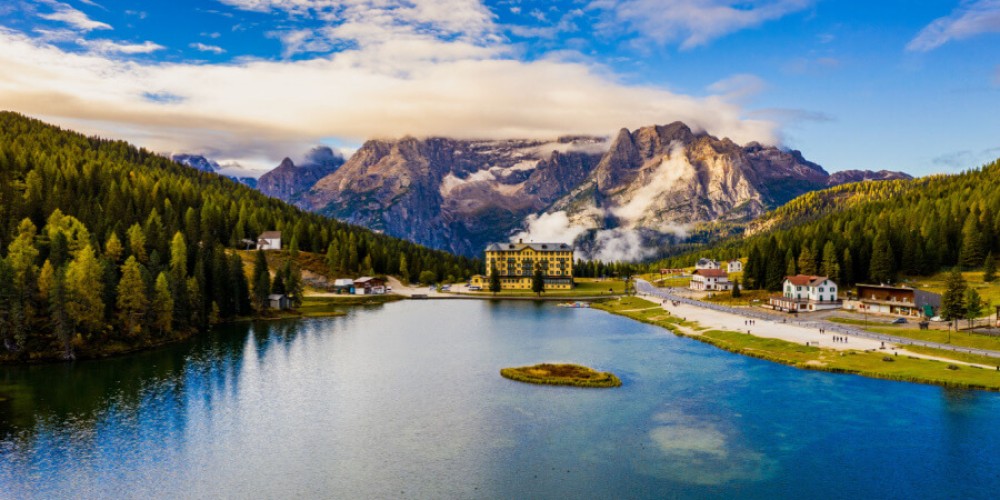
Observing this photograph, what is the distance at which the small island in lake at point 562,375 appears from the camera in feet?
277

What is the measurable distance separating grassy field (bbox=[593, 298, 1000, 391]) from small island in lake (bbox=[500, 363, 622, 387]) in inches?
1197

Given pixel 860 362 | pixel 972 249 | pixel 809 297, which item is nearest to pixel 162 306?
pixel 860 362

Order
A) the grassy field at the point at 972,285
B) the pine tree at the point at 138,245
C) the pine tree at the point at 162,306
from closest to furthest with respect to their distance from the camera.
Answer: the pine tree at the point at 162,306, the grassy field at the point at 972,285, the pine tree at the point at 138,245

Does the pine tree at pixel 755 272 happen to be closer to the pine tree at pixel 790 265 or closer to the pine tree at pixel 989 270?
the pine tree at pixel 790 265

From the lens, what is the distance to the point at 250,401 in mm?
76562

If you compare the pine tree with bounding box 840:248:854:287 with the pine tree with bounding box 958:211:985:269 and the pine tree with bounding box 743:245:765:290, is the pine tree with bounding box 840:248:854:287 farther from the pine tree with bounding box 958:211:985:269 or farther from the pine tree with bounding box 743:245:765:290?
the pine tree with bounding box 958:211:985:269

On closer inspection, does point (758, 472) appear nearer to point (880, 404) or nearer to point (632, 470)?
point (632, 470)

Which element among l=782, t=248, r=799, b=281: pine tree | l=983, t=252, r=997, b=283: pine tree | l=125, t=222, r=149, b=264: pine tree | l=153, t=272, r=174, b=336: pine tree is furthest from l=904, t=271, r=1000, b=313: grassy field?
l=125, t=222, r=149, b=264: pine tree

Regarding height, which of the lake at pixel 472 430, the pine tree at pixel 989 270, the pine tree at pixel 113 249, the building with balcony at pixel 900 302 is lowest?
the lake at pixel 472 430

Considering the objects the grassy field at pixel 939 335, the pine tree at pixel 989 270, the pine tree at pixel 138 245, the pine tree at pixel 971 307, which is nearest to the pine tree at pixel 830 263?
the pine tree at pixel 989 270

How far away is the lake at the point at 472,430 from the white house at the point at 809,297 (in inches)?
2048

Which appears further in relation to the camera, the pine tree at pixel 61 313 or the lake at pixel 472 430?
the pine tree at pixel 61 313

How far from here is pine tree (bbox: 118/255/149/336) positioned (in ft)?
363

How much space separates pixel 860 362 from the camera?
91062 mm
